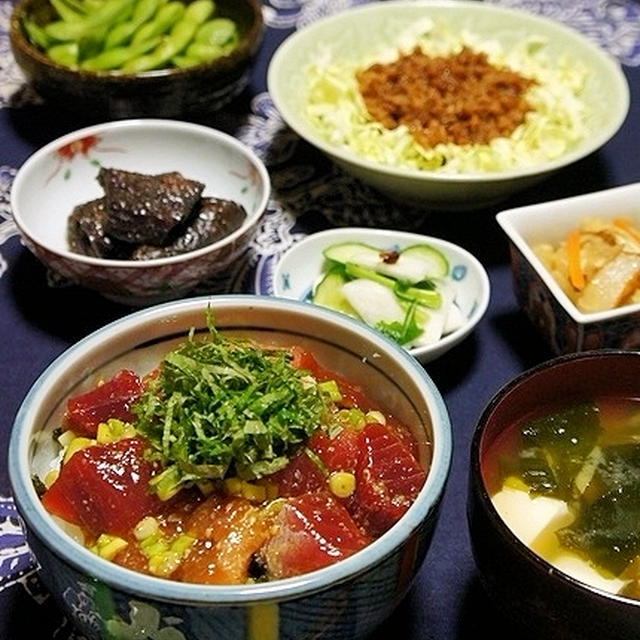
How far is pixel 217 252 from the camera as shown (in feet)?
5.39

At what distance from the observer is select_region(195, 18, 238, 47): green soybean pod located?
7.34 ft

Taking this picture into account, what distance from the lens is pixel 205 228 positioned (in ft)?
5.73

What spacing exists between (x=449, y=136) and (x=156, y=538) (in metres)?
1.14

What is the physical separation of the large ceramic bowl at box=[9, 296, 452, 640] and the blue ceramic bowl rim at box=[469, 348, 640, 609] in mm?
36

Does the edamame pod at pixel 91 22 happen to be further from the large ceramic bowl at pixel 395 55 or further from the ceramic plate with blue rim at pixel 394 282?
the ceramic plate with blue rim at pixel 394 282

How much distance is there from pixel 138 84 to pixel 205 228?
42 cm

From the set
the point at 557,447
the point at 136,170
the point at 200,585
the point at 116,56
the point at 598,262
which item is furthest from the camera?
the point at 116,56

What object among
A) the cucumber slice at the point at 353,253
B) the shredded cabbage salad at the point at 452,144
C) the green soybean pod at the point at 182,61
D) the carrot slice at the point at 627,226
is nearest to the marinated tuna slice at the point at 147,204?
the cucumber slice at the point at 353,253

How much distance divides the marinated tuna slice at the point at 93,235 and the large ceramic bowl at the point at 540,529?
0.76 m

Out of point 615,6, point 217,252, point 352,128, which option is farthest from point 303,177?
point 615,6

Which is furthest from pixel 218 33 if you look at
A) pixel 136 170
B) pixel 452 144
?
pixel 452 144

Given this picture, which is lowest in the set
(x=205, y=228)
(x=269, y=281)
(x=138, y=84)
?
(x=269, y=281)

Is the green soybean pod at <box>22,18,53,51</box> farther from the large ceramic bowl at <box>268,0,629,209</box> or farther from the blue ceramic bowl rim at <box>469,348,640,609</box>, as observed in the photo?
the blue ceramic bowl rim at <box>469,348,640,609</box>

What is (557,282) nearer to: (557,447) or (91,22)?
(557,447)
